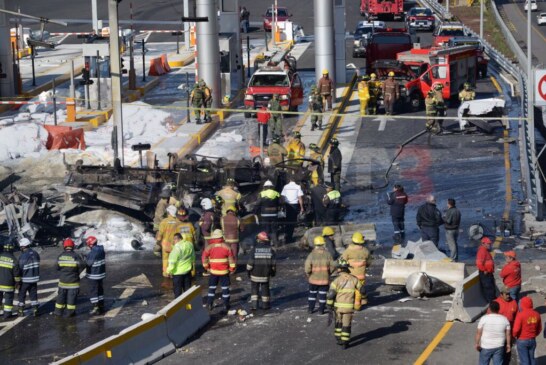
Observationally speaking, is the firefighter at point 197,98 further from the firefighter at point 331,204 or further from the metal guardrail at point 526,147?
the firefighter at point 331,204

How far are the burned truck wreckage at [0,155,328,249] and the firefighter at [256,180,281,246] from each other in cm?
30

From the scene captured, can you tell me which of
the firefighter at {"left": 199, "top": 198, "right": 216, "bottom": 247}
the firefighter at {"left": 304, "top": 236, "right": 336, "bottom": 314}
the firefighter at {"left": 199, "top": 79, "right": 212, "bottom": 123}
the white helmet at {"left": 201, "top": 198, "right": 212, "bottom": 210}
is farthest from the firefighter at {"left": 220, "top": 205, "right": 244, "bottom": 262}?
the firefighter at {"left": 199, "top": 79, "right": 212, "bottom": 123}

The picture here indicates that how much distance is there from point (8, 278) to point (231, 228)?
4505 millimetres

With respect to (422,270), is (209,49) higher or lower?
higher

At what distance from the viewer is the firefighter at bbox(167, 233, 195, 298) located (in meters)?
21.5

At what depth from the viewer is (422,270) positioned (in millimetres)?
22219

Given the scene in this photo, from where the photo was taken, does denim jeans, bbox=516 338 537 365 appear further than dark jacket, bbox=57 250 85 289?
No

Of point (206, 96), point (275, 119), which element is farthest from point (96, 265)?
point (206, 96)

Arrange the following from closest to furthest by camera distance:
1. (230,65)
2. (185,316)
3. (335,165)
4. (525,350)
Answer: (525,350) < (185,316) < (335,165) < (230,65)

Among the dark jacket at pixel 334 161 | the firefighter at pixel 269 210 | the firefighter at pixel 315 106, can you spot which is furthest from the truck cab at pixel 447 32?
the firefighter at pixel 269 210

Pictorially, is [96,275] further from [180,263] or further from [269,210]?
[269,210]

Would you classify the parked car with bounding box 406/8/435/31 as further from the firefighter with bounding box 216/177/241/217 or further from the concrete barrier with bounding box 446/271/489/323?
the concrete barrier with bounding box 446/271/489/323

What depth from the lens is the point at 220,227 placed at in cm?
2522

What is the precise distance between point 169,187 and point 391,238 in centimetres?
489
